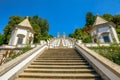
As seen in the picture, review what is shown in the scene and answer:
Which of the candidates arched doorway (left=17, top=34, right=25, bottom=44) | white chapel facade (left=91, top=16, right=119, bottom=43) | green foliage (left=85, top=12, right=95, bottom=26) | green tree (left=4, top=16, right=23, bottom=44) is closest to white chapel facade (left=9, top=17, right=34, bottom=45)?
arched doorway (left=17, top=34, right=25, bottom=44)

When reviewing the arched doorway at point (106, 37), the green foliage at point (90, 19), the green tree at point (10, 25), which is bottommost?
the arched doorway at point (106, 37)

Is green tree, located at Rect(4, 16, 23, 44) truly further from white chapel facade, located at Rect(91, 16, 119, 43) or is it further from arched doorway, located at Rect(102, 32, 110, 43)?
arched doorway, located at Rect(102, 32, 110, 43)

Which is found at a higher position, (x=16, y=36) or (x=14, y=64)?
(x=16, y=36)

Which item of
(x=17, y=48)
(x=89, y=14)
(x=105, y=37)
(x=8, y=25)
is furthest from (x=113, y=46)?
(x=89, y=14)

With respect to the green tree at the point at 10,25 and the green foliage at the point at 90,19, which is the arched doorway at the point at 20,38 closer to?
the green tree at the point at 10,25

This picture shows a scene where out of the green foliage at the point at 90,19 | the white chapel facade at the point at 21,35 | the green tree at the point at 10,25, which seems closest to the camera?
the white chapel facade at the point at 21,35

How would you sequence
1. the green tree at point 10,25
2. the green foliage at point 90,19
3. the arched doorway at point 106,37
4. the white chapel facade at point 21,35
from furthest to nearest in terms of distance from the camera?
the green foliage at point 90,19 → the green tree at point 10,25 → the arched doorway at point 106,37 → the white chapel facade at point 21,35

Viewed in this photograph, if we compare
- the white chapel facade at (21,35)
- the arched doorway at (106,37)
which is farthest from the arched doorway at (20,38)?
the arched doorway at (106,37)

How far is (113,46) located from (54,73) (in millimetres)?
7683

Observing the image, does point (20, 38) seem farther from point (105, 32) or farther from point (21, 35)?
point (105, 32)

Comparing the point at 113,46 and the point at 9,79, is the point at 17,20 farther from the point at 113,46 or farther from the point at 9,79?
the point at 9,79

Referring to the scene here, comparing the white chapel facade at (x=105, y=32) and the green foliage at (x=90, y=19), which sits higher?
the green foliage at (x=90, y=19)

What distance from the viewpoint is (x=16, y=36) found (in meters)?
23.3

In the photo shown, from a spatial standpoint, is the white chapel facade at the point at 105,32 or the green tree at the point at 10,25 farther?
the green tree at the point at 10,25
